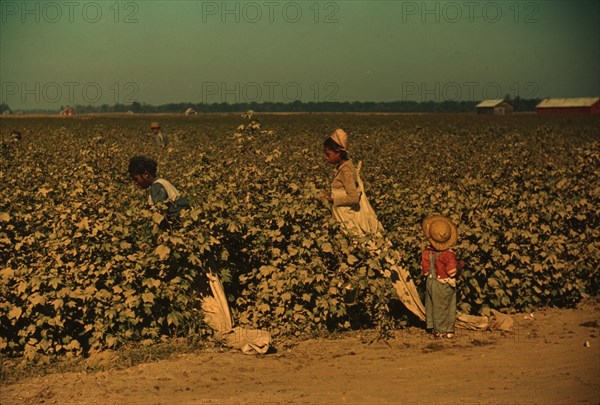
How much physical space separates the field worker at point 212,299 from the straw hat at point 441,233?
1.65 m

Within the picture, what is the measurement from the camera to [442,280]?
19.4ft

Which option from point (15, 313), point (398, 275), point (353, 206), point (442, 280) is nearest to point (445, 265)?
point (442, 280)

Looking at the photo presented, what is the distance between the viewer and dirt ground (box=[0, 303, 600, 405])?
4.60m

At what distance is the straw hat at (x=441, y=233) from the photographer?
19.4 ft

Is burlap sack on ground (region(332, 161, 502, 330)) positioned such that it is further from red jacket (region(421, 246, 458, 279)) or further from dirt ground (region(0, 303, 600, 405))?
red jacket (region(421, 246, 458, 279))

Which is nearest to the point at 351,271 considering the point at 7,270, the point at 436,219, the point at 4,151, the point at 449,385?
the point at 436,219

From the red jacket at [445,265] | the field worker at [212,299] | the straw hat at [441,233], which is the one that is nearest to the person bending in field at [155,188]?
the field worker at [212,299]

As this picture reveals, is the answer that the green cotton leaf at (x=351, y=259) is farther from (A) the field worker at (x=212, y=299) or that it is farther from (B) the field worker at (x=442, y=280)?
(A) the field worker at (x=212, y=299)

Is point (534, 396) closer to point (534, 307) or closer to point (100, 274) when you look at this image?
point (534, 307)

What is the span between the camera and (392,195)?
8.24 m

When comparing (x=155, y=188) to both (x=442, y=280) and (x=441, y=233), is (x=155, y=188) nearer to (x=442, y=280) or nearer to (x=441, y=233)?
(x=441, y=233)

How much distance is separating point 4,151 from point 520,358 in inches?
414

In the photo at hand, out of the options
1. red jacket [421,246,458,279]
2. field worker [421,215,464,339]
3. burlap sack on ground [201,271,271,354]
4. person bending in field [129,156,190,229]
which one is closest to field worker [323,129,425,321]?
field worker [421,215,464,339]

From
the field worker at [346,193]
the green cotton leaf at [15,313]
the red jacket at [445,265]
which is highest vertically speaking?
the field worker at [346,193]
